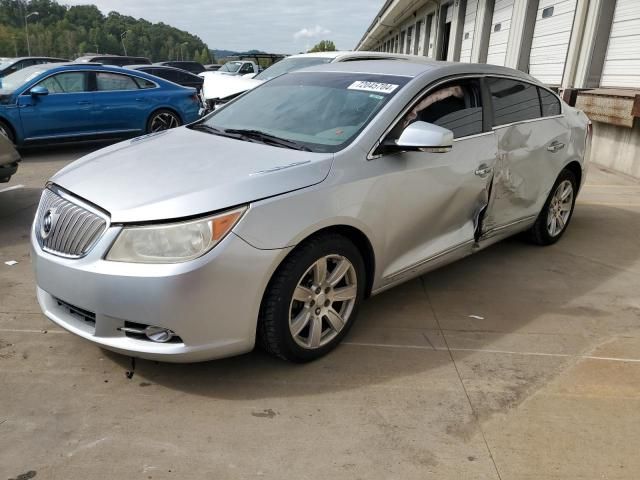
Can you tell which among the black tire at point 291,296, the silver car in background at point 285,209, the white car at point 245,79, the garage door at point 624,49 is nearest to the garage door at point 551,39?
the garage door at point 624,49

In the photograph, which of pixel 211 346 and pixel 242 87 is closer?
pixel 211 346

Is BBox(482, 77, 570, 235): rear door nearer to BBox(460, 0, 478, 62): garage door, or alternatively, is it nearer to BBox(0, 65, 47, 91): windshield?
BBox(0, 65, 47, 91): windshield

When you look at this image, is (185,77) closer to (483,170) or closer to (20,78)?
(20,78)

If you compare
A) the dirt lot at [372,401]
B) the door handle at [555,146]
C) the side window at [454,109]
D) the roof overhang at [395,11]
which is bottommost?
the dirt lot at [372,401]

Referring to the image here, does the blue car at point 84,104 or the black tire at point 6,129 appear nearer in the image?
the black tire at point 6,129

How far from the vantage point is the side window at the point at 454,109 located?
140 inches

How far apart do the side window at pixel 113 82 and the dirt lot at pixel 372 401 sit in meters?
6.33

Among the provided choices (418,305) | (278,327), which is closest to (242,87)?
(418,305)

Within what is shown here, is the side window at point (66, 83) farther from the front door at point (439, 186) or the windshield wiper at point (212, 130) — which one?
the front door at point (439, 186)

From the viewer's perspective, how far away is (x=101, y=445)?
2426 mm

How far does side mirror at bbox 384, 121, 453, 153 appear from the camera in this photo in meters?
3.12

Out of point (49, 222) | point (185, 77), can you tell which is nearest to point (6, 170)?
point (49, 222)

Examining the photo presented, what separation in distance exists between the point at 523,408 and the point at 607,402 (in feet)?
1.55

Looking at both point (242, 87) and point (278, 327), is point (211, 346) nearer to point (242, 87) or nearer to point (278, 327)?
point (278, 327)
